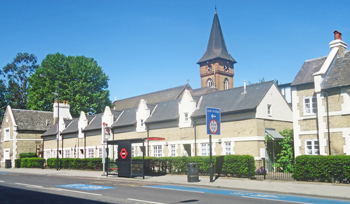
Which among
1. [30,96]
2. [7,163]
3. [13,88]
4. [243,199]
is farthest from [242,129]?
[13,88]

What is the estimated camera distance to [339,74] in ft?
72.2

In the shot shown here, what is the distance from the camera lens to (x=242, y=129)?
25.4 m

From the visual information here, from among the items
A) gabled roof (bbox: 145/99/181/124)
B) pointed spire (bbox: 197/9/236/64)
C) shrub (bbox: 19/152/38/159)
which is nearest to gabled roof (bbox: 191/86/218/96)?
pointed spire (bbox: 197/9/236/64)

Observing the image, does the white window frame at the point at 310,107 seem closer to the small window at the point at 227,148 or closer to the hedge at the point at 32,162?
the small window at the point at 227,148

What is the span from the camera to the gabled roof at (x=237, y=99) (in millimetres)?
25719

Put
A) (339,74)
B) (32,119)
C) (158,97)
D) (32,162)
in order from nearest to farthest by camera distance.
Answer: (339,74), (32,162), (32,119), (158,97)

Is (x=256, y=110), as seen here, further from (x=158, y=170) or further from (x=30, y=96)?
(x=30, y=96)

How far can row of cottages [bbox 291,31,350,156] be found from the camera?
2078 cm

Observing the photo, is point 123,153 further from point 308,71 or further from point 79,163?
point 308,71

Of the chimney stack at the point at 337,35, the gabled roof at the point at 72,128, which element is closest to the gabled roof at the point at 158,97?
the gabled roof at the point at 72,128

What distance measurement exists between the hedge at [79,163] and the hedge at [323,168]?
1921 cm

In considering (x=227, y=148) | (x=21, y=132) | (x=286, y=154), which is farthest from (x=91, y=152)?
(x=286, y=154)

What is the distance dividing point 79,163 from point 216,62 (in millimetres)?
49842

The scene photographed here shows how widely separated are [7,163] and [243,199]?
135 feet
